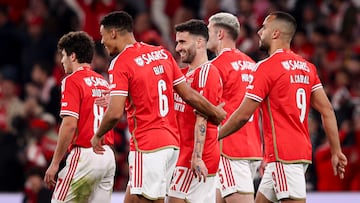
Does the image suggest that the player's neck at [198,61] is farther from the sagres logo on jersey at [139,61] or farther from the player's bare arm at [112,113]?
the player's bare arm at [112,113]

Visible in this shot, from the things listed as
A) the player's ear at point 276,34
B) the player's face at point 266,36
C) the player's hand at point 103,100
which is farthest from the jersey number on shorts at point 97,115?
the player's ear at point 276,34

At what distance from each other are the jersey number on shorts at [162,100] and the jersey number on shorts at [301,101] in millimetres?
1257

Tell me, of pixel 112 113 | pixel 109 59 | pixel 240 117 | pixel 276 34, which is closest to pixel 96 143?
pixel 112 113

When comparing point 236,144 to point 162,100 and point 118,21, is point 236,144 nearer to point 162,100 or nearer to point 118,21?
point 162,100

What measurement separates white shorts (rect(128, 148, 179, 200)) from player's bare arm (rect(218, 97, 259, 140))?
2.36 feet

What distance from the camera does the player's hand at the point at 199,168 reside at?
33.4 ft

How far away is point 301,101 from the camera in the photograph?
10383 mm

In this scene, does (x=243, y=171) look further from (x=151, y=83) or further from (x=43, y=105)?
(x=43, y=105)

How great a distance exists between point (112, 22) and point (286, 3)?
9.83 m

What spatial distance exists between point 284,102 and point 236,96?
1.14 metres

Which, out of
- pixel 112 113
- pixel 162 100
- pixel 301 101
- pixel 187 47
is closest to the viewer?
pixel 112 113

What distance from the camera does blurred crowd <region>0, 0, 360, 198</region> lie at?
53.7 feet

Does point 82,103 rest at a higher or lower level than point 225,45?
lower

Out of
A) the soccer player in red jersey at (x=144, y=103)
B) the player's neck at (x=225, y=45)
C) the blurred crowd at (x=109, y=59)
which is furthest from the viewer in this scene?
the blurred crowd at (x=109, y=59)
